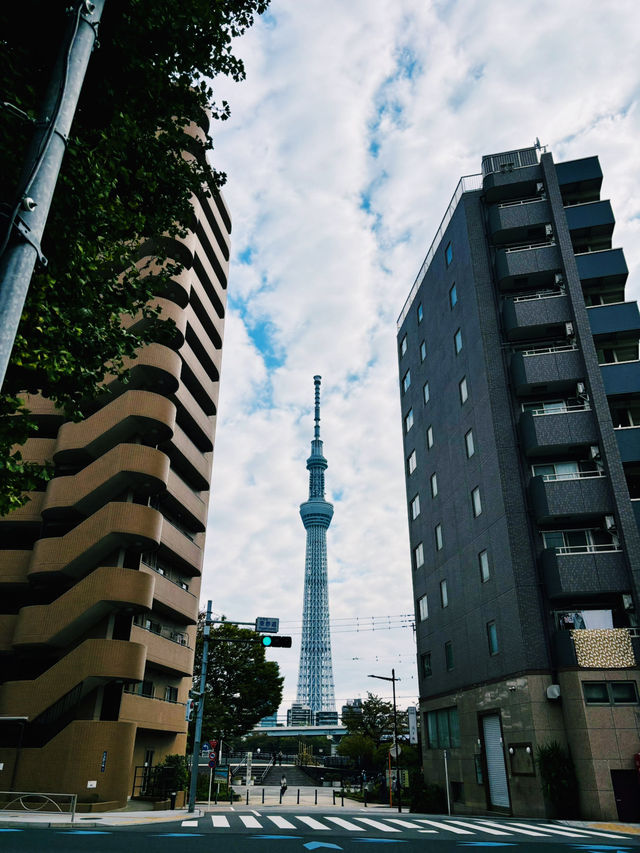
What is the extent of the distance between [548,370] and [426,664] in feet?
59.1

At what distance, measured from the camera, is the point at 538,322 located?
27.0 metres

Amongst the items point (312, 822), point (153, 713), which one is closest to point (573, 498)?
point (312, 822)

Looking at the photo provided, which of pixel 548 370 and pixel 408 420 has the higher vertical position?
pixel 408 420

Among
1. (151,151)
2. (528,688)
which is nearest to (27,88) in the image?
(151,151)

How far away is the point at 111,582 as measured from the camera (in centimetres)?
2408

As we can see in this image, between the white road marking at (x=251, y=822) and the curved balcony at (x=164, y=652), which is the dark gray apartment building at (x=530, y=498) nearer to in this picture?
the white road marking at (x=251, y=822)

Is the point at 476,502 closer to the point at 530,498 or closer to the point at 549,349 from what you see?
the point at 530,498

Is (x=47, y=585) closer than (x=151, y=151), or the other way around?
(x=151, y=151)

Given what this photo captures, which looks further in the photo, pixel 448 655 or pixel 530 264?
pixel 448 655

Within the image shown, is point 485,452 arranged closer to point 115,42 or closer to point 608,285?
point 608,285

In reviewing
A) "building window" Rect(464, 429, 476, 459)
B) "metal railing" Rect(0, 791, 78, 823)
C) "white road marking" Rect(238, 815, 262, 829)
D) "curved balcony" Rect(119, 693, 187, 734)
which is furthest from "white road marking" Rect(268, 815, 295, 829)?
"building window" Rect(464, 429, 476, 459)

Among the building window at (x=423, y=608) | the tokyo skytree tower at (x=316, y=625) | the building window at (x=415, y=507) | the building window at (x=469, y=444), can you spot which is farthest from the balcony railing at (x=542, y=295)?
the tokyo skytree tower at (x=316, y=625)

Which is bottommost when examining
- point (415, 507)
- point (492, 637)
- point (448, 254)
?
point (492, 637)

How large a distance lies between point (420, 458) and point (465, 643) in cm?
1222
